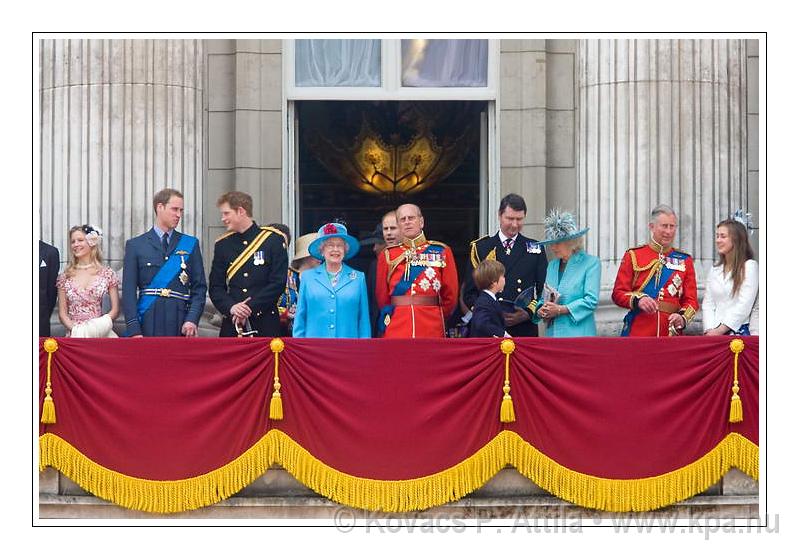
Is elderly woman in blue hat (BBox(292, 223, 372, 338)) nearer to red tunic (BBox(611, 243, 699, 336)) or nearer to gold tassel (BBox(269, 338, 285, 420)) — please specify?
gold tassel (BBox(269, 338, 285, 420))

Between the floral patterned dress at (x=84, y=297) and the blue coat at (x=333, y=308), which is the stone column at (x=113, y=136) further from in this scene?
the blue coat at (x=333, y=308)

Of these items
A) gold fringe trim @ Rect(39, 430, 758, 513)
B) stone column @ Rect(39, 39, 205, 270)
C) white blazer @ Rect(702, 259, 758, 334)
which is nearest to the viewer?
gold fringe trim @ Rect(39, 430, 758, 513)

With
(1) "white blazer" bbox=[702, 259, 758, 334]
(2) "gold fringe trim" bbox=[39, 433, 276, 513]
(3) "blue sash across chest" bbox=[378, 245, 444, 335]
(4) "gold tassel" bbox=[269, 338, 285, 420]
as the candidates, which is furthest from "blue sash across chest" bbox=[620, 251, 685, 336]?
(2) "gold fringe trim" bbox=[39, 433, 276, 513]

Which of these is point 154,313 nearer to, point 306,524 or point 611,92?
point 306,524

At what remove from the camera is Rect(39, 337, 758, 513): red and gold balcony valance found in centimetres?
1299

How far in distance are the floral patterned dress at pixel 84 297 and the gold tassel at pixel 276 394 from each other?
6.04 ft

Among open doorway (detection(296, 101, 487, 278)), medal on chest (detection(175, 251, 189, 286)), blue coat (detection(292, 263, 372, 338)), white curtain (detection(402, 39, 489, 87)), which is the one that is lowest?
blue coat (detection(292, 263, 372, 338))

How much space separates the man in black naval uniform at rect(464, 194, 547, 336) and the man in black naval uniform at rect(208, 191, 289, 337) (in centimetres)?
154

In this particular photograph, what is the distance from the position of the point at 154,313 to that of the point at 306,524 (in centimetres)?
231

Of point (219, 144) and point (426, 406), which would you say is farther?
point (219, 144)

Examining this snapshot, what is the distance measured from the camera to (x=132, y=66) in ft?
53.3
